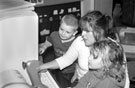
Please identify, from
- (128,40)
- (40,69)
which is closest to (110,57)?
(40,69)

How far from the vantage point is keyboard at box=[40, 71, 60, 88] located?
114 centimetres

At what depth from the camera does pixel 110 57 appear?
1.04 meters

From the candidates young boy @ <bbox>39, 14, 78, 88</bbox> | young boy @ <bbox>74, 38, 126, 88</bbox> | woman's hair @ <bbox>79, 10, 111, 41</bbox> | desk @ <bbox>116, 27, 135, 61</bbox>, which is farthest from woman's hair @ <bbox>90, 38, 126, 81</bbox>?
desk @ <bbox>116, 27, 135, 61</bbox>

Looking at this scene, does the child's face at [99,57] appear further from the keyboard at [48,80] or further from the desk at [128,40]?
the desk at [128,40]

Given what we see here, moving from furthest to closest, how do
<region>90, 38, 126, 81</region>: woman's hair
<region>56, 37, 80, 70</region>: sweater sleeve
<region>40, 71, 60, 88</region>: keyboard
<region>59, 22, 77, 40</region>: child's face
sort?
<region>59, 22, 77, 40</region>: child's face < <region>56, 37, 80, 70</region>: sweater sleeve < <region>40, 71, 60, 88</region>: keyboard < <region>90, 38, 126, 81</region>: woman's hair

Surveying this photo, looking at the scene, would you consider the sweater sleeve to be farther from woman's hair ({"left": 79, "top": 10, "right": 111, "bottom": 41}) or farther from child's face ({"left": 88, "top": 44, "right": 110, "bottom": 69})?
child's face ({"left": 88, "top": 44, "right": 110, "bottom": 69})

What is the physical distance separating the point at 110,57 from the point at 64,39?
1.89 feet

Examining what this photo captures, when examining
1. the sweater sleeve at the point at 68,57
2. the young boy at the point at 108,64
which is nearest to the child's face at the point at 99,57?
the young boy at the point at 108,64

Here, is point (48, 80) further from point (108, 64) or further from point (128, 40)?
point (128, 40)

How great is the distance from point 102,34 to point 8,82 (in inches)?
18.8

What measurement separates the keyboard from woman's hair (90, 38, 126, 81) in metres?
0.22

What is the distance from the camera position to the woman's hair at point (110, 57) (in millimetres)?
1037

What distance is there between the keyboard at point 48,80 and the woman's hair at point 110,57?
223 millimetres

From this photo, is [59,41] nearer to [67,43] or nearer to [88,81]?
[67,43]
